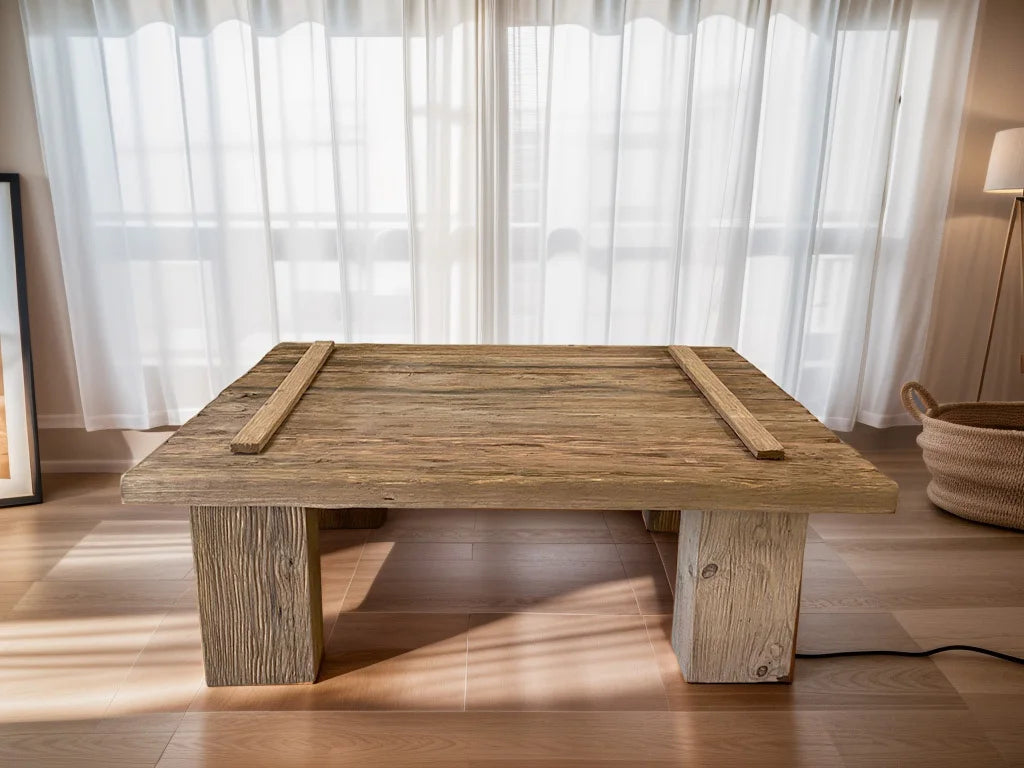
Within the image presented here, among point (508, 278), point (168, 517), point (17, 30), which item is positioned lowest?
point (168, 517)

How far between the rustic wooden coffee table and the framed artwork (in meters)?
1.16

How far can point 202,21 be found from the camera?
264 centimetres

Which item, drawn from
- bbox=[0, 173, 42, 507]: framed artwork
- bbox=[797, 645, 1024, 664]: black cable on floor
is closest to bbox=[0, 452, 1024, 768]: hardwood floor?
bbox=[797, 645, 1024, 664]: black cable on floor

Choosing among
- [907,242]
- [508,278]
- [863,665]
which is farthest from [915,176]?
[863,665]

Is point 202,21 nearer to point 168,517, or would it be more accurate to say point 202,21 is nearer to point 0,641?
point 168,517

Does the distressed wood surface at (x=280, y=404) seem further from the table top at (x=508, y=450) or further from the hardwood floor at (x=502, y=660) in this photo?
the hardwood floor at (x=502, y=660)

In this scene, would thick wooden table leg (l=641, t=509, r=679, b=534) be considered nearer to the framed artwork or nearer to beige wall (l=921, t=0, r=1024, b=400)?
beige wall (l=921, t=0, r=1024, b=400)

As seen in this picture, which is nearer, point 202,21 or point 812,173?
point 202,21

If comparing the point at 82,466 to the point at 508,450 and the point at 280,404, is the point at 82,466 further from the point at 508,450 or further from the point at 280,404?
the point at 508,450

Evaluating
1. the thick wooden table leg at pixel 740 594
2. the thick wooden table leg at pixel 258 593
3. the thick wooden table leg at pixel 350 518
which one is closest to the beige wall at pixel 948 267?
the thick wooden table leg at pixel 350 518

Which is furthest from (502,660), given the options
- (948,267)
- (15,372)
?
(948,267)

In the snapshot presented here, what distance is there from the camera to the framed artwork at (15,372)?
2.66 meters

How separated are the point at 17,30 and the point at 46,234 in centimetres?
66

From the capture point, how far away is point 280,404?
5.81 ft
